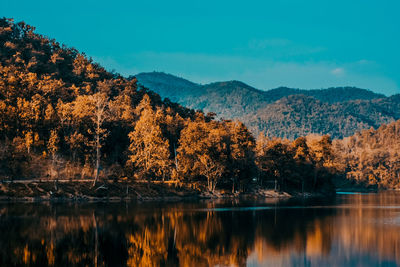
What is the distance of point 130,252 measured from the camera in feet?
85.6

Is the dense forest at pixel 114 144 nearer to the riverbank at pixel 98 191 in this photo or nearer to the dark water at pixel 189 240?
the riverbank at pixel 98 191

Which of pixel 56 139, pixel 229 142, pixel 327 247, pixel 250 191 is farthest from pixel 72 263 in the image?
pixel 250 191

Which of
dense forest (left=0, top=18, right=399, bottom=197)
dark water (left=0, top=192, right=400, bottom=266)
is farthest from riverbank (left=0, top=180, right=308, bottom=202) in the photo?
dark water (left=0, top=192, right=400, bottom=266)

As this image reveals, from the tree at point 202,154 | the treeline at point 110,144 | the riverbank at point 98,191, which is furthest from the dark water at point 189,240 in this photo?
the tree at point 202,154

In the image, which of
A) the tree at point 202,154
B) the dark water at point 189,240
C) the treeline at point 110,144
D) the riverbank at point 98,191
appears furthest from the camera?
the tree at point 202,154

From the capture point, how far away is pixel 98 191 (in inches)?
2734

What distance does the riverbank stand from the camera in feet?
202

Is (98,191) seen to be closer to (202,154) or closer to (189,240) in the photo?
(202,154)

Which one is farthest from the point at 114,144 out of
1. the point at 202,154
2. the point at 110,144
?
the point at 202,154

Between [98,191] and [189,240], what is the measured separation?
41607mm

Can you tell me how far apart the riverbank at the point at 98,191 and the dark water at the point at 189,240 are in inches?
627

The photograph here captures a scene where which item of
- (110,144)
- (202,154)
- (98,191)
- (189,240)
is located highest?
(110,144)

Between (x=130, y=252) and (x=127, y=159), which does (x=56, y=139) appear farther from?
(x=130, y=252)

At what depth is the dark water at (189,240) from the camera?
80.0ft
